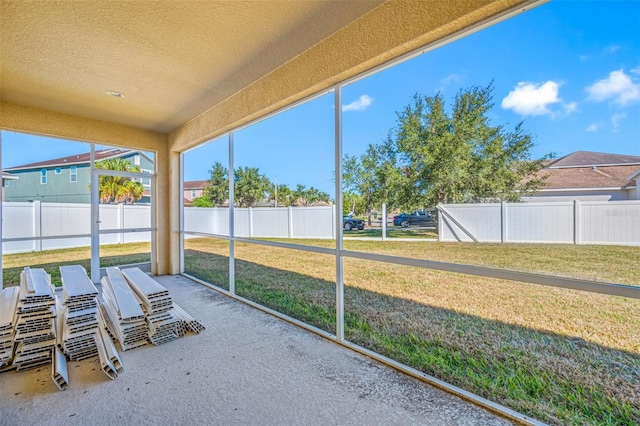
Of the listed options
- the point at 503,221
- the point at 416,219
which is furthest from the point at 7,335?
the point at 503,221

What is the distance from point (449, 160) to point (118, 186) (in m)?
5.44

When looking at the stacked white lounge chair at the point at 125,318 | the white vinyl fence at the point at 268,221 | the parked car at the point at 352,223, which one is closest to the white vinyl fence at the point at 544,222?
the parked car at the point at 352,223

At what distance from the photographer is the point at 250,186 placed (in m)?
4.64

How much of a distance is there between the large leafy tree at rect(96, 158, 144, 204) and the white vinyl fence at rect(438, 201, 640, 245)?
534 centimetres

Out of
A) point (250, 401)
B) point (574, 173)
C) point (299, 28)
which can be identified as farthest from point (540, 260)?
point (299, 28)

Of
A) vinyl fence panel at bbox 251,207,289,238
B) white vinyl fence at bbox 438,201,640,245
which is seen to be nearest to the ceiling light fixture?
vinyl fence panel at bbox 251,207,289,238

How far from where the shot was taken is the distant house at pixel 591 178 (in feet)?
5.61

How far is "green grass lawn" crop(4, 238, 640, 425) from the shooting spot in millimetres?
A: 1925

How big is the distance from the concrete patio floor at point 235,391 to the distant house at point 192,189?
10.9 ft

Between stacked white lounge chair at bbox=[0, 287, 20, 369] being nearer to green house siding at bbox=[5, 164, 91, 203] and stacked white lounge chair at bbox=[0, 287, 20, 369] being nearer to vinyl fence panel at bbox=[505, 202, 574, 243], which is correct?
green house siding at bbox=[5, 164, 91, 203]

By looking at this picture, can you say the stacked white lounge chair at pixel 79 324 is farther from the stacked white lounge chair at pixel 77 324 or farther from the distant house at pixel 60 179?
the distant house at pixel 60 179

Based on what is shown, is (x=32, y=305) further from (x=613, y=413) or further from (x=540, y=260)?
(x=613, y=413)

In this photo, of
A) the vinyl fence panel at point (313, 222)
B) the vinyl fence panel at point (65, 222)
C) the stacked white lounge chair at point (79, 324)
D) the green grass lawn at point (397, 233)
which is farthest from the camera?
the vinyl fence panel at point (65, 222)

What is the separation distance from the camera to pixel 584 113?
6.15ft
